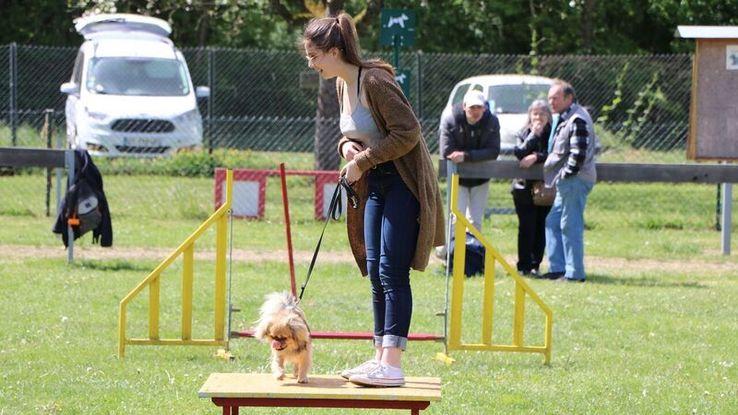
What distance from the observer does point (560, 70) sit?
2288 centimetres

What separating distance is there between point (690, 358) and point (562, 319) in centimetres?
150

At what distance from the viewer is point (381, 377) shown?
578cm

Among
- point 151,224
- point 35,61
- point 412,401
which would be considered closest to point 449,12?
point 35,61

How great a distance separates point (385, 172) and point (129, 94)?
50.5 feet

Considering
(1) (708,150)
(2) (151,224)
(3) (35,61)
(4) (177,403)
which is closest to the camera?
(4) (177,403)

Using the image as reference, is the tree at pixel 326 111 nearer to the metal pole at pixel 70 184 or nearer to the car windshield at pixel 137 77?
the car windshield at pixel 137 77

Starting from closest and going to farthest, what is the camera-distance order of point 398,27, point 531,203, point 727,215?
1. point 531,203
2. point 727,215
3. point 398,27

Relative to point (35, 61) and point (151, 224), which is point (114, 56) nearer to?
point (35, 61)

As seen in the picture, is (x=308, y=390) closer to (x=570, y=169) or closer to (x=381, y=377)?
(x=381, y=377)

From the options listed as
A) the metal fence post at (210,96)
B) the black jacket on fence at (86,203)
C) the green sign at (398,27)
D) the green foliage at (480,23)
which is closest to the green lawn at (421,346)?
the black jacket on fence at (86,203)

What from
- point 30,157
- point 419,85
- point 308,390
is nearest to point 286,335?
point 308,390

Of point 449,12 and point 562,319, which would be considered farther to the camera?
point 449,12

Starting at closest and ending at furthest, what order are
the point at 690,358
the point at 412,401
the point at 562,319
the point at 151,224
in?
1. the point at 412,401
2. the point at 690,358
3. the point at 562,319
4. the point at 151,224

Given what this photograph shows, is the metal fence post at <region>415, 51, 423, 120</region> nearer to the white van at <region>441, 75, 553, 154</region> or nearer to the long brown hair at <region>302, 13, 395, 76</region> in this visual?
the white van at <region>441, 75, 553, 154</region>
